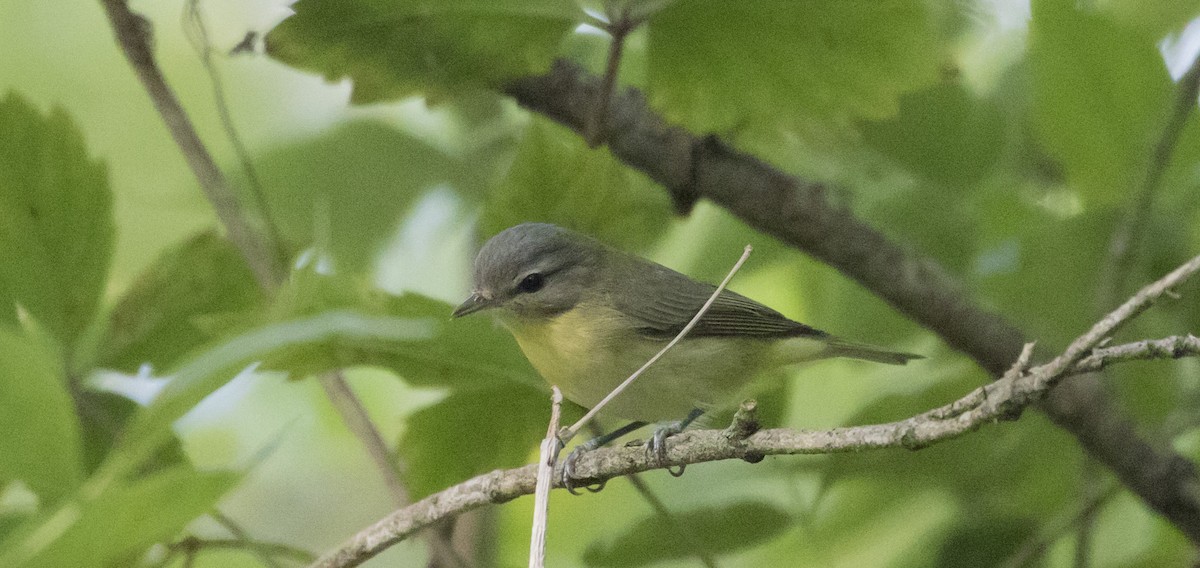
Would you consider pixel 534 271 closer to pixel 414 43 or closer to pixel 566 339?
pixel 566 339

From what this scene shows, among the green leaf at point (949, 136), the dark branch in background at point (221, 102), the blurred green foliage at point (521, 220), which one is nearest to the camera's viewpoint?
the blurred green foliage at point (521, 220)

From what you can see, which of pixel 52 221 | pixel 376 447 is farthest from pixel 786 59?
pixel 52 221

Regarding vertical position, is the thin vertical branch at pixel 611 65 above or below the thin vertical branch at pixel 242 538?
above

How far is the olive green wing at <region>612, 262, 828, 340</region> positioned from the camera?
1.02m

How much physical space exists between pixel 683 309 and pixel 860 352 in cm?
19

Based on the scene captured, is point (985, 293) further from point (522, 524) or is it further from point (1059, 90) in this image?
point (522, 524)

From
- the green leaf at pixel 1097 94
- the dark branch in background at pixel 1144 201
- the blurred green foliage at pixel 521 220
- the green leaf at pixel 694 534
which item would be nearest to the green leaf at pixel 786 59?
the blurred green foliage at pixel 521 220

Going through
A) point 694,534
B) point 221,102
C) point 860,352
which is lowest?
point 694,534

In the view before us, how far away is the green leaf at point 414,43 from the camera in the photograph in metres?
0.82

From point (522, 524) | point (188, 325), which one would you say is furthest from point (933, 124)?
point (188, 325)

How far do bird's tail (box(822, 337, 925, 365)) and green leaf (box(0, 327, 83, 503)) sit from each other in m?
0.72

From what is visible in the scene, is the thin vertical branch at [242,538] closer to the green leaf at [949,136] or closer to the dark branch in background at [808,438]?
the dark branch in background at [808,438]

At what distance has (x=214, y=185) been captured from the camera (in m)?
0.90

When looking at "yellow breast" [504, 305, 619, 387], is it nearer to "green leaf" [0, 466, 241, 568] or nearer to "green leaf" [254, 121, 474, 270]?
"green leaf" [254, 121, 474, 270]
